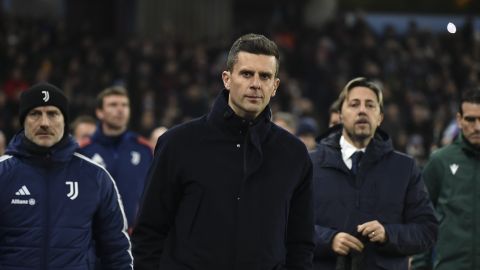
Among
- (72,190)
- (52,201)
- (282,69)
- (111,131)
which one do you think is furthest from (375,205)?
(282,69)

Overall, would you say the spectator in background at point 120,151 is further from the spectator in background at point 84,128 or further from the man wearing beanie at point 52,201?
the man wearing beanie at point 52,201

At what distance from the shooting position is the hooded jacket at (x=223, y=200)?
502 centimetres

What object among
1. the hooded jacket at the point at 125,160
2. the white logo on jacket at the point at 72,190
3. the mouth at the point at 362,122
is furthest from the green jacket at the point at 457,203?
the hooded jacket at the point at 125,160

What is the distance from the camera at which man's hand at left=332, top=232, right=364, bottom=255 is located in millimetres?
6574

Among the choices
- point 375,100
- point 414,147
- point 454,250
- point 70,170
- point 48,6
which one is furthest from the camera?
point 48,6

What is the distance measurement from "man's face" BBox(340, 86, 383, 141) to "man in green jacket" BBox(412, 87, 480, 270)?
110cm

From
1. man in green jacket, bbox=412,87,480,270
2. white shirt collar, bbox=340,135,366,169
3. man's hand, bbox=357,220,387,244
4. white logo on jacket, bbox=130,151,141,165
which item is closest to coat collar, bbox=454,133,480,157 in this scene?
man in green jacket, bbox=412,87,480,270

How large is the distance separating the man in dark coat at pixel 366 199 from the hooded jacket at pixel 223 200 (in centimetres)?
143

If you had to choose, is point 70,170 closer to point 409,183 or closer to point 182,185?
point 182,185

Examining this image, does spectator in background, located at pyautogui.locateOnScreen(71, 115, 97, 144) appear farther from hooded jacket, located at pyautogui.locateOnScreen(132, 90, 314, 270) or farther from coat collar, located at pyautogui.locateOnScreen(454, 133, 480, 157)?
hooded jacket, located at pyautogui.locateOnScreen(132, 90, 314, 270)

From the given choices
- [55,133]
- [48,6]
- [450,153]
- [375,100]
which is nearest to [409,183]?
[375,100]

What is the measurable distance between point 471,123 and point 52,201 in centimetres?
335

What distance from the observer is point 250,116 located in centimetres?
515

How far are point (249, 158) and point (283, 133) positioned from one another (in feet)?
0.98
